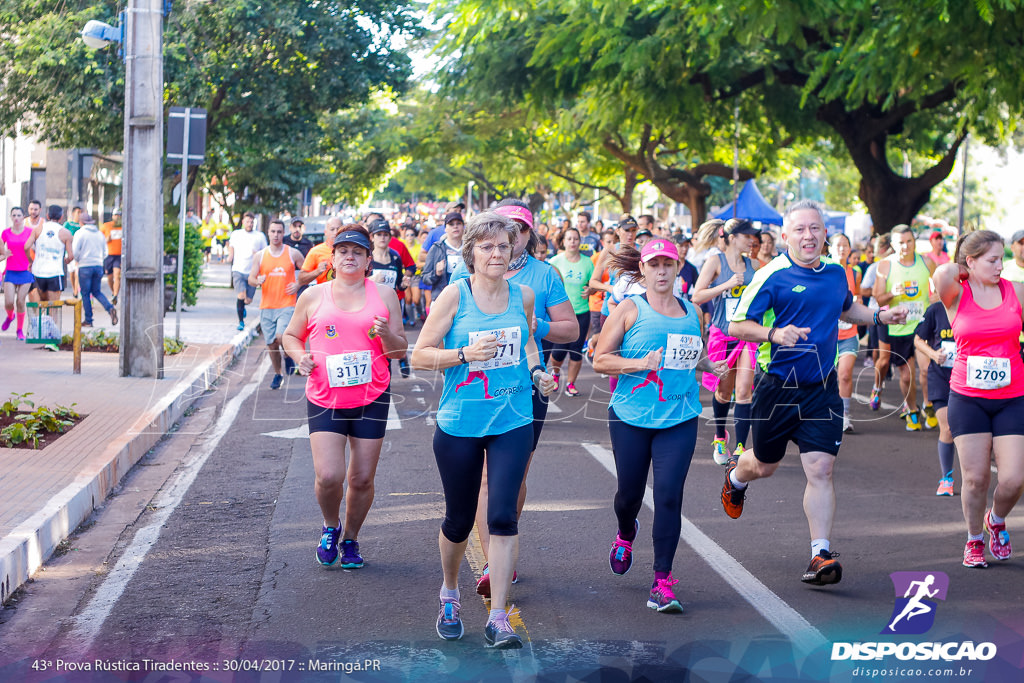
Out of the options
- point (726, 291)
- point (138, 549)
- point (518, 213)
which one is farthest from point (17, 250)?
point (518, 213)

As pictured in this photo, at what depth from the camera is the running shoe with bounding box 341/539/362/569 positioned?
635cm

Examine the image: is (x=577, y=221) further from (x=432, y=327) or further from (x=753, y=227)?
(x=432, y=327)

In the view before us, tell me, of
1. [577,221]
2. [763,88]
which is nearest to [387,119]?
[763,88]

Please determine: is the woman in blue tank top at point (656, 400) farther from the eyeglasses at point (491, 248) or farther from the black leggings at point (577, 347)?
the black leggings at point (577, 347)

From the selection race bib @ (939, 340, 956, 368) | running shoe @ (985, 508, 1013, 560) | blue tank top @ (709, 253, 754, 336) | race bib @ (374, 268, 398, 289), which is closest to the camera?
running shoe @ (985, 508, 1013, 560)

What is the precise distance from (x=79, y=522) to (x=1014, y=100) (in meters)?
11.3

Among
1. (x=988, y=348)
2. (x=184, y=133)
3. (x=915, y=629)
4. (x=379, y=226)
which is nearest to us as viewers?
(x=915, y=629)

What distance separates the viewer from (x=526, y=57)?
68.4ft

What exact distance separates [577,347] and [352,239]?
7477mm

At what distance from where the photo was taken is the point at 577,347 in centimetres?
1363

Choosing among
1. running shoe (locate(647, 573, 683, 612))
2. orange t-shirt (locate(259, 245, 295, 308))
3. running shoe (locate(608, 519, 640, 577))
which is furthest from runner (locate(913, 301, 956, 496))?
orange t-shirt (locate(259, 245, 295, 308))

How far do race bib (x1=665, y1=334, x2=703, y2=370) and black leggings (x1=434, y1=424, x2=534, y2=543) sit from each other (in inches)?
37.5

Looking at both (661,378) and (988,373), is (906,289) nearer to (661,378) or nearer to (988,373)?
(988,373)

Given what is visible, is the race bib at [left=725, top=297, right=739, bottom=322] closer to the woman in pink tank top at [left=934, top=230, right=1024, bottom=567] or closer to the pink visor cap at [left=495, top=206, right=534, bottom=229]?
the woman in pink tank top at [left=934, top=230, right=1024, bottom=567]
